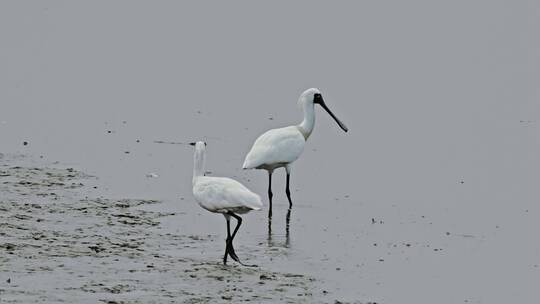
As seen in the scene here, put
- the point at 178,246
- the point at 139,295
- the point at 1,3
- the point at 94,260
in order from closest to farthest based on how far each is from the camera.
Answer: the point at 139,295 < the point at 94,260 < the point at 178,246 < the point at 1,3

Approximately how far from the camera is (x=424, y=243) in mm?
14641

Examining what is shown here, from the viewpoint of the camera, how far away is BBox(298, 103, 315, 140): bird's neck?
56.9 feet

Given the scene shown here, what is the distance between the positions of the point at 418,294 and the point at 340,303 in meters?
1.16

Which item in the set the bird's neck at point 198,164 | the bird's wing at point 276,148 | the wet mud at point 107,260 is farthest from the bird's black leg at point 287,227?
the bird's neck at point 198,164

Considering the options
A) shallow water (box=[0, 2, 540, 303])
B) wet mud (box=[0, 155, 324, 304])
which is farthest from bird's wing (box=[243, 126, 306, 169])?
wet mud (box=[0, 155, 324, 304])

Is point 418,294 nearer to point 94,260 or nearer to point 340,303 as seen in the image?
point 340,303

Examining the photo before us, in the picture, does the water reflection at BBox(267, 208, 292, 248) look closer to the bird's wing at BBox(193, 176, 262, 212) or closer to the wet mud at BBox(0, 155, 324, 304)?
the wet mud at BBox(0, 155, 324, 304)

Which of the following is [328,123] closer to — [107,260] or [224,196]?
[224,196]

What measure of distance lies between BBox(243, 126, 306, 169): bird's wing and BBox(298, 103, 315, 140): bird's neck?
36 centimetres

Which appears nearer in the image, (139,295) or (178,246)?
(139,295)

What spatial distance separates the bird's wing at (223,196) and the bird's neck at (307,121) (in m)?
4.38

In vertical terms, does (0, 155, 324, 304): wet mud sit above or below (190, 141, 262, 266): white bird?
below

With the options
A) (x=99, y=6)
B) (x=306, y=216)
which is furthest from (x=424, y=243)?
(x=99, y=6)

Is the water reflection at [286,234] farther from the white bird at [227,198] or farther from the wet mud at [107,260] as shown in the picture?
the white bird at [227,198]
